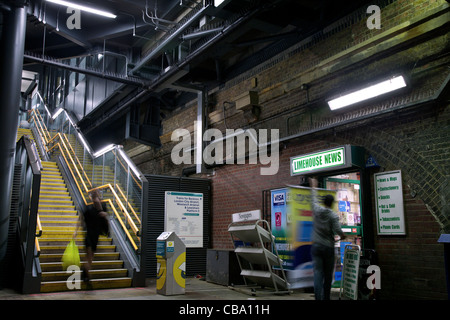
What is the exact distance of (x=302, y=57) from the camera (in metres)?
8.75

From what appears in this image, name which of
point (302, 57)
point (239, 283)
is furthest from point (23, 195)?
point (302, 57)

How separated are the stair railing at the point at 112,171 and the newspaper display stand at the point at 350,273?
4.08 metres

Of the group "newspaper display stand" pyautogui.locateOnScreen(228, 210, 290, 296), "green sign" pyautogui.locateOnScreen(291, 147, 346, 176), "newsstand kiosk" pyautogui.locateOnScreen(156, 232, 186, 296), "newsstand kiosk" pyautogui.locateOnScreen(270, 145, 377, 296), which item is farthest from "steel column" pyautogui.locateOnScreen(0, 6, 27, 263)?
"green sign" pyautogui.locateOnScreen(291, 147, 346, 176)

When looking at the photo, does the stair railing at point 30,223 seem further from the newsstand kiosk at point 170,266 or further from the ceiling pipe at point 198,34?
the ceiling pipe at point 198,34

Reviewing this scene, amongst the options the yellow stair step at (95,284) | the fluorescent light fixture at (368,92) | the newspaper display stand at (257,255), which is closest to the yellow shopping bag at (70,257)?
the yellow stair step at (95,284)

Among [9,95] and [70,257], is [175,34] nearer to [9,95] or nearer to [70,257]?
[9,95]

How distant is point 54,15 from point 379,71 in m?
8.70

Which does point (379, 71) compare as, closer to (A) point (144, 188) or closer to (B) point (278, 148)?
(B) point (278, 148)

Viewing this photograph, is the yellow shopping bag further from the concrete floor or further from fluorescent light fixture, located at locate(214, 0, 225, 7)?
fluorescent light fixture, located at locate(214, 0, 225, 7)

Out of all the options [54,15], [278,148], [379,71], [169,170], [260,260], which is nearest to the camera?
[379,71]

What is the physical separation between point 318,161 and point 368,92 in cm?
155

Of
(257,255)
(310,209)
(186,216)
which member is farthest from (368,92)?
(186,216)

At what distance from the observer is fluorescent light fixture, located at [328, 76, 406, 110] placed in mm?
6539

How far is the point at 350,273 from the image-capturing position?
657 centimetres
